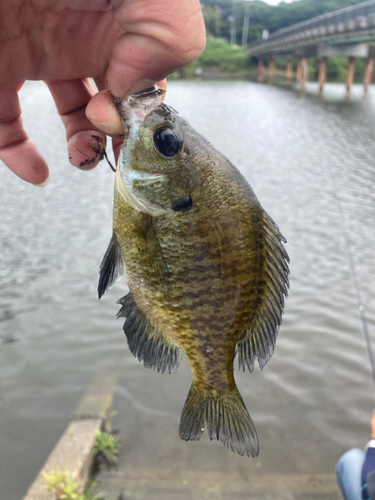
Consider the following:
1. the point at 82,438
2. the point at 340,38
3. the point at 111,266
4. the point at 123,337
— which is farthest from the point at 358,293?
the point at 340,38

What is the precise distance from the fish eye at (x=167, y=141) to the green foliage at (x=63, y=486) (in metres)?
3.20

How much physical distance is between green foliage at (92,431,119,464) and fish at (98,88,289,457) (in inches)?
122

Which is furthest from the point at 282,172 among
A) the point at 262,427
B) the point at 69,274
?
the point at 262,427

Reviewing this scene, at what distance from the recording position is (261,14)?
327 feet

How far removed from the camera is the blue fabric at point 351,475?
328cm

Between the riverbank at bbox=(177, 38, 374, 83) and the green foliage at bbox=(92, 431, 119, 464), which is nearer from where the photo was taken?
the green foliage at bbox=(92, 431, 119, 464)

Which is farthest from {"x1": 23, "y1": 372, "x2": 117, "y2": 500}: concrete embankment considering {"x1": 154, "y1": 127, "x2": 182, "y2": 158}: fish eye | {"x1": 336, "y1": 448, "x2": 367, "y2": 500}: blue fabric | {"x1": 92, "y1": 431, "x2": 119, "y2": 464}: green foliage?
{"x1": 154, "y1": 127, "x2": 182, "y2": 158}: fish eye

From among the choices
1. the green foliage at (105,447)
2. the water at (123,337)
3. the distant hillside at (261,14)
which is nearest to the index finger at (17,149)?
the green foliage at (105,447)

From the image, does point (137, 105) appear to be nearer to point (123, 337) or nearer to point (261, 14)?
point (123, 337)

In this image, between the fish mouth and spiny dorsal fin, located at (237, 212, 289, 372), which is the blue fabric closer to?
spiny dorsal fin, located at (237, 212, 289, 372)

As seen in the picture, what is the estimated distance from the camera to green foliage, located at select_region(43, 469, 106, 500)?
3365 millimetres

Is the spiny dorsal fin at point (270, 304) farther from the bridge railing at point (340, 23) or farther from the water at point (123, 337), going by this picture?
the bridge railing at point (340, 23)

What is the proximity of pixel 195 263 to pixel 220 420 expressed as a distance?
66cm

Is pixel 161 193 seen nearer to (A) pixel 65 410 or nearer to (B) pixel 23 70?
(B) pixel 23 70
